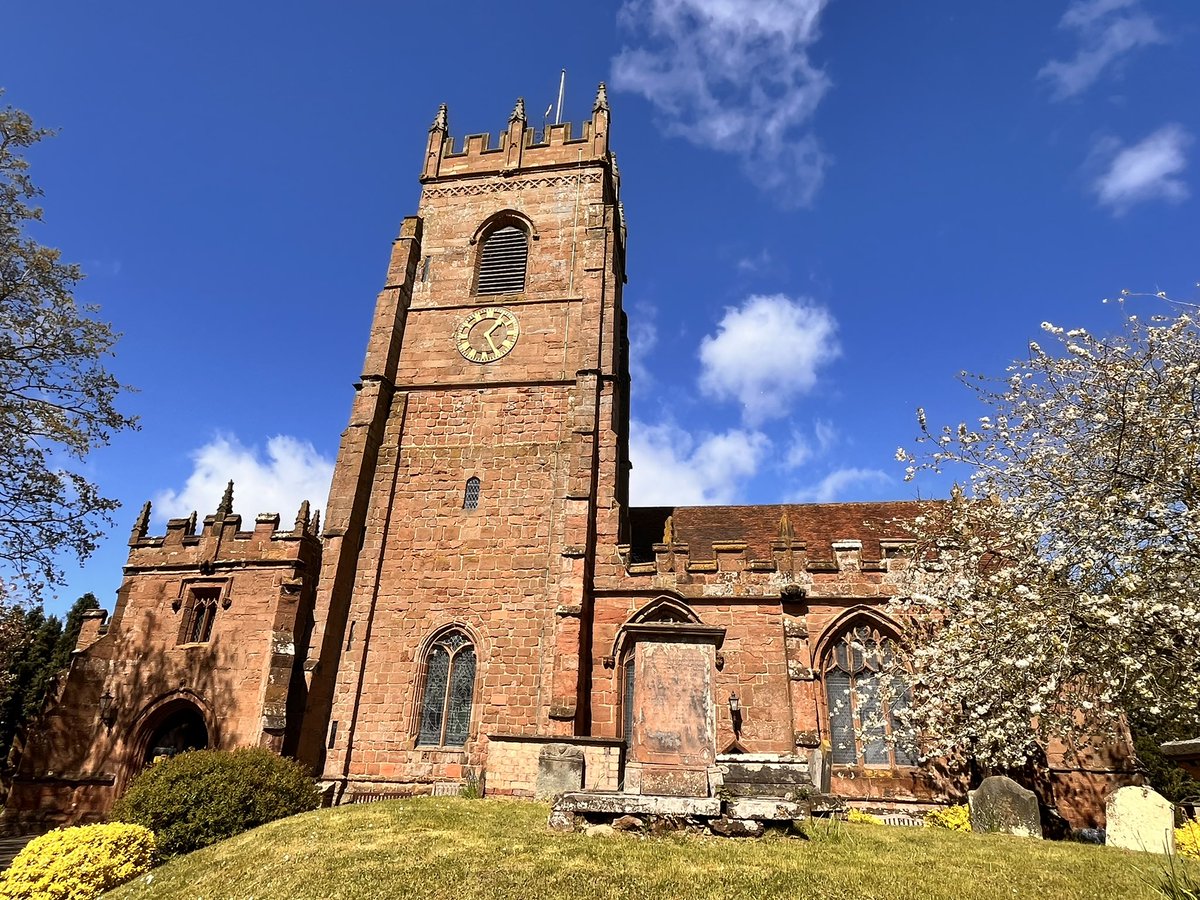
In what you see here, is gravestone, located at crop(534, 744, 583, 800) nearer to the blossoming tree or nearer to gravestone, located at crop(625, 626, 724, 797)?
gravestone, located at crop(625, 626, 724, 797)

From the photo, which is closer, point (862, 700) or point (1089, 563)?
point (1089, 563)

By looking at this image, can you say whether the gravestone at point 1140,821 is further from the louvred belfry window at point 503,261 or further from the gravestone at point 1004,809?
the louvred belfry window at point 503,261

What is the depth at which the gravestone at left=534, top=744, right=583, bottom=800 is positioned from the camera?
12.4 metres

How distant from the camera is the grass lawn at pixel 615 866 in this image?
23.7 ft

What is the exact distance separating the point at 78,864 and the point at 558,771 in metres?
7.03

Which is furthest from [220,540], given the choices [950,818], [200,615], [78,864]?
[950,818]

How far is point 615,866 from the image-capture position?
7.73 m

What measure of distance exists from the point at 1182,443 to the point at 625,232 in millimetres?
22835

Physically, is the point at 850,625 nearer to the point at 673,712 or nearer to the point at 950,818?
the point at 950,818

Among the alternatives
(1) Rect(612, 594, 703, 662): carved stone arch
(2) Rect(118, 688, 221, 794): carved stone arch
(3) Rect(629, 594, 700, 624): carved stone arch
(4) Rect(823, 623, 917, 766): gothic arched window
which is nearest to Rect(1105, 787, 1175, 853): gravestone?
(4) Rect(823, 623, 917, 766): gothic arched window

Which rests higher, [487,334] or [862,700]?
[487,334]

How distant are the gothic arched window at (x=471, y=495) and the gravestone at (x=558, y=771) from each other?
8.38m

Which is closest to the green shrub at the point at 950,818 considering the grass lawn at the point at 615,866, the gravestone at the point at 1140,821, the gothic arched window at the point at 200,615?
the gravestone at the point at 1140,821

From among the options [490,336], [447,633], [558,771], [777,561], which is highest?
[490,336]
